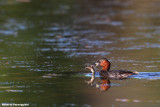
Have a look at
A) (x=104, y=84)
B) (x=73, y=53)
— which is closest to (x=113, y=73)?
(x=104, y=84)

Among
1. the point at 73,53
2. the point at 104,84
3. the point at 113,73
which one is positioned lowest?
the point at 104,84

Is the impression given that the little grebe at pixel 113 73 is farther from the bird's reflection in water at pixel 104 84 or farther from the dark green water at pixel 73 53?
the dark green water at pixel 73 53

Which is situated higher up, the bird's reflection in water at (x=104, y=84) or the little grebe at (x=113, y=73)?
the little grebe at (x=113, y=73)

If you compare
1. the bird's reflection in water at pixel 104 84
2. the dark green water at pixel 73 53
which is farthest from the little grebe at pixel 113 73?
the dark green water at pixel 73 53

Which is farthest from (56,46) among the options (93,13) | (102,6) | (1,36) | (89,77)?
(102,6)

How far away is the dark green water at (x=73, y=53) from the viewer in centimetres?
908

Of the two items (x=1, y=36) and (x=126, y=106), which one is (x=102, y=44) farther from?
(x=126, y=106)

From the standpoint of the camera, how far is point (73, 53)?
15.2 metres

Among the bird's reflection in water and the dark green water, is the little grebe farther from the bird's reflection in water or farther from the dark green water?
the dark green water

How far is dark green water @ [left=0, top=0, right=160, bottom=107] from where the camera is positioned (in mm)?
9078

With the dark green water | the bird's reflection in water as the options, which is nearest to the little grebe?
the bird's reflection in water

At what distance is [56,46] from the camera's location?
1692 cm

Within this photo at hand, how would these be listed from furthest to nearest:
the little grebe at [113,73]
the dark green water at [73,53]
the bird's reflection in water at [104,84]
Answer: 1. the little grebe at [113,73]
2. the bird's reflection in water at [104,84]
3. the dark green water at [73,53]

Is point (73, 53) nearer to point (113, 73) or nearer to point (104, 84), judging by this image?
point (113, 73)
